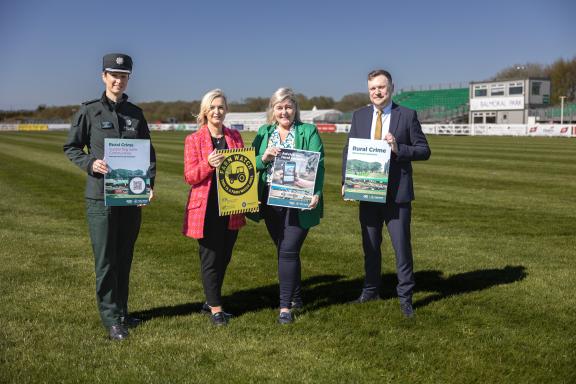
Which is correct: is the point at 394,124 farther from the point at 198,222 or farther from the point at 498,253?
the point at 498,253

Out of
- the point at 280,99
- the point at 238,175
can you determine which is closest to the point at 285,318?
the point at 238,175

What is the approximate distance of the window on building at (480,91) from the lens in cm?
7038

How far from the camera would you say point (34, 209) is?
37.6 feet

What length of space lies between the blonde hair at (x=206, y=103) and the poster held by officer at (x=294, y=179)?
26.0 inches

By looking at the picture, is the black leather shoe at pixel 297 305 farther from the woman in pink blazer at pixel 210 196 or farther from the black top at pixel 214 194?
the black top at pixel 214 194

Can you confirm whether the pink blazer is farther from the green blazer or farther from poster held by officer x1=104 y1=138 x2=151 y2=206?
poster held by officer x1=104 y1=138 x2=151 y2=206

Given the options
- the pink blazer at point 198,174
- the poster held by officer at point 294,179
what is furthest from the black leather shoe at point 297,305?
the pink blazer at point 198,174

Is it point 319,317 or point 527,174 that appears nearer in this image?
point 319,317

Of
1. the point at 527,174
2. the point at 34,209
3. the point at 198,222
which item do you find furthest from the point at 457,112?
the point at 198,222

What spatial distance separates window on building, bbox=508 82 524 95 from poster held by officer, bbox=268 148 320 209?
224ft

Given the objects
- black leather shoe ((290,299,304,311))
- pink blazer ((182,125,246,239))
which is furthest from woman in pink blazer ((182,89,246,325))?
black leather shoe ((290,299,304,311))

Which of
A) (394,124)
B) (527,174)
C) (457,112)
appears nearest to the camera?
(394,124)

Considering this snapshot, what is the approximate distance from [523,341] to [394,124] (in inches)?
79.6

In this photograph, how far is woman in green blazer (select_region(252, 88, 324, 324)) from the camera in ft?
15.8
